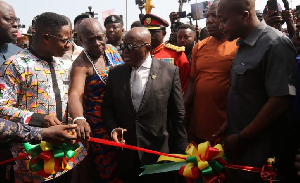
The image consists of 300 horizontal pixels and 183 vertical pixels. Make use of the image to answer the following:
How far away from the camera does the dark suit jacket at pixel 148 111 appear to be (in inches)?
133

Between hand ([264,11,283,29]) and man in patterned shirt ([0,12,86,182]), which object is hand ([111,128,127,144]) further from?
hand ([264,11,283,29])

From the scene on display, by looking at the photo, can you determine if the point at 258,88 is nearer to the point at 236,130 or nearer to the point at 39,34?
the point at 236,130

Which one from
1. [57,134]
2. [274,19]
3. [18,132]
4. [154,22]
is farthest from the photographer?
[154,22]

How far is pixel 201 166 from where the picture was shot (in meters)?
2.61

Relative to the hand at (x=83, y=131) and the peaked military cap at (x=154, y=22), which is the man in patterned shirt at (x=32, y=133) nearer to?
the hand at (x=83, y=131)

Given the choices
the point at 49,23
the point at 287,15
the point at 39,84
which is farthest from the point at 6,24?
the point at 287,15

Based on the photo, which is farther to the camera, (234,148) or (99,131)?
(99,131)

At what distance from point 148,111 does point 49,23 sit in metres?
1.31

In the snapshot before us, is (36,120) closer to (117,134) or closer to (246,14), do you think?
(117,134)

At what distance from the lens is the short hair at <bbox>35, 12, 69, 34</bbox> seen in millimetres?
3207

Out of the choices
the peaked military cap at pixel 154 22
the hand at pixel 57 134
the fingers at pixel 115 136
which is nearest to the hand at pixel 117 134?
the fingers at pixel 115 136

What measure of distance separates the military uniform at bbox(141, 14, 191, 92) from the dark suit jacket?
1.06m

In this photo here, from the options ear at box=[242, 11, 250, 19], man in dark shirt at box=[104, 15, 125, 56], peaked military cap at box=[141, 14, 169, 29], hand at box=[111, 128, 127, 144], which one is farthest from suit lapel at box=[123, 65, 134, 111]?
man in dark shirt at box=[104, 15, 125, 56]

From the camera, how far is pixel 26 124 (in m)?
2.79
